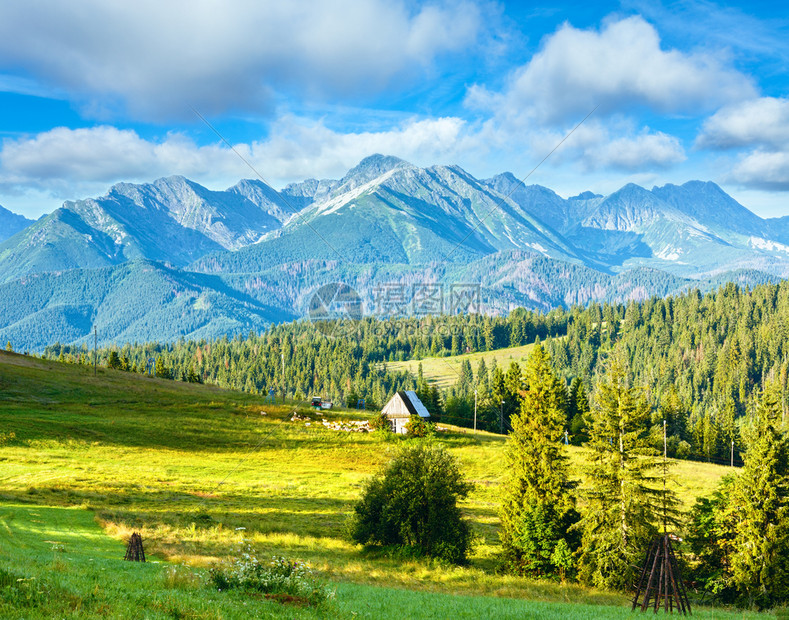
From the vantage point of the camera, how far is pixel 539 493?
3934cm

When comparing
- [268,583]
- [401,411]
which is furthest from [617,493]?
[401,411]

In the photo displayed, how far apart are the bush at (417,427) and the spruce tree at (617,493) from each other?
61077mm

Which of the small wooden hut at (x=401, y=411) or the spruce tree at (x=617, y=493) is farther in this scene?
the small wooden hut at (x=401, y=411)

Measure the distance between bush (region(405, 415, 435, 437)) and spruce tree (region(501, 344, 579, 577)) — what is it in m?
55.5

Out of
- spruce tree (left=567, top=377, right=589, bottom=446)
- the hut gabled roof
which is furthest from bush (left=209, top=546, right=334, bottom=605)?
spruce tree (left=567, top=377, right=589, bottom=446)

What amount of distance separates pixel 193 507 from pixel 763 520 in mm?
42544

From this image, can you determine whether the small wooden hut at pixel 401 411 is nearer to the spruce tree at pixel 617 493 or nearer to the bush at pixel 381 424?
the bush at pixel 381 424

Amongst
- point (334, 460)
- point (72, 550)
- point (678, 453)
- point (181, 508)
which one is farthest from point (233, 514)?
point (678, 453)

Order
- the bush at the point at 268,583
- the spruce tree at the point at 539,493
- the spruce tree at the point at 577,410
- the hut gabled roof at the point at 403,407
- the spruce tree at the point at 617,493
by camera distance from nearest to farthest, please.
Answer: the bush at the point at 268,583, the spruce tree at the point at 617,493, the spruce tree at the point at 539,493, the hut gabled roof at the point at 403,407, the spruce tree at the point at 577,410

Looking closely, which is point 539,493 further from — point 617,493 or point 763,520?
point 763,520

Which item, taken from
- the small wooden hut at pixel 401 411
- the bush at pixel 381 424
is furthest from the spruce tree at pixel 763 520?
the bush at pixel 381 424

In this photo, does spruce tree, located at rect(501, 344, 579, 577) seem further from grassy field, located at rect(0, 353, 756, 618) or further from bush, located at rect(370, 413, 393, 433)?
bush, located at rect(370, 413, 393, 433)

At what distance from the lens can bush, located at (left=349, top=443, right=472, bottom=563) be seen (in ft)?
137

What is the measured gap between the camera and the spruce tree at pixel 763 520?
107 feet
